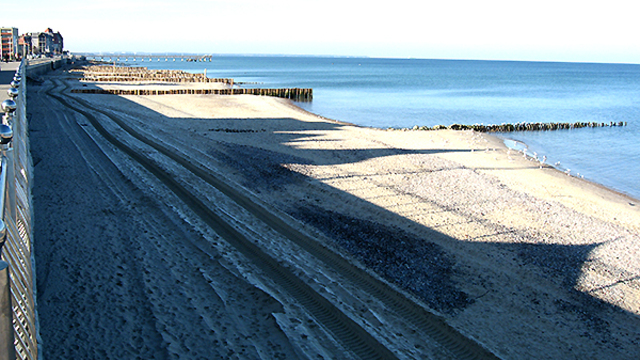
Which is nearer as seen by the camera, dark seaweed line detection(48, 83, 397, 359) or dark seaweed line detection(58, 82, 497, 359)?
dark seaweed line detection(48, 83, 397, 359)

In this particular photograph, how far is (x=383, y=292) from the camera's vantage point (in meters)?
8.31

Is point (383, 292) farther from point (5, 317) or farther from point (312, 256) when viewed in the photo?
point (5, 317)

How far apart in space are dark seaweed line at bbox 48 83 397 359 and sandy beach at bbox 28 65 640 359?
0.50 ft

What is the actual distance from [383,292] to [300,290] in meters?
1.60

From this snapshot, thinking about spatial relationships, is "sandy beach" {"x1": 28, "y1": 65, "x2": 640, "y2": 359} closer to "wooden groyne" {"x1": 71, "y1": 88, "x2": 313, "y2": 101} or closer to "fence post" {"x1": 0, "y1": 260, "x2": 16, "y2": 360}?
"fence post" {"x1": 0, "y1": 260, "x2": 16, "y2": 360}

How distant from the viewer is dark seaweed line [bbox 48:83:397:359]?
635 centimetres

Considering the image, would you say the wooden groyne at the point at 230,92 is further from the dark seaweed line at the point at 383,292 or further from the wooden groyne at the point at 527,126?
the dark seaweed line at the point at 383,292

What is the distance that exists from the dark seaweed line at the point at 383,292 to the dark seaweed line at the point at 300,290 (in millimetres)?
1153

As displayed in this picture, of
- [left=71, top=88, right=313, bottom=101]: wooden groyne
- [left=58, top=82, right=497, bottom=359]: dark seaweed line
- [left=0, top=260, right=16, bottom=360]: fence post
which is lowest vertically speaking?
[left=58, top=82, right=497, bottom=359]: dark seaweed line

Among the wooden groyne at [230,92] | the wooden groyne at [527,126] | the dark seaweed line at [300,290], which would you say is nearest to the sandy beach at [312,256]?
the dark seaweed line at [300,290]

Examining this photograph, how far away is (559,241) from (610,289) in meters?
2.60

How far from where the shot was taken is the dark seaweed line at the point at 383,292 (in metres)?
7.01

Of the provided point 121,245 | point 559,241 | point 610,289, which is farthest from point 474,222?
point 121,245

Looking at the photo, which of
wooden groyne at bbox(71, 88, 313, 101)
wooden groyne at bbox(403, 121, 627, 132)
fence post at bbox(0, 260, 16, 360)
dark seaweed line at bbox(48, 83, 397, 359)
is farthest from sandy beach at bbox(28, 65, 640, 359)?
wooden groyne at bbox(71, 88, 313, 101)
